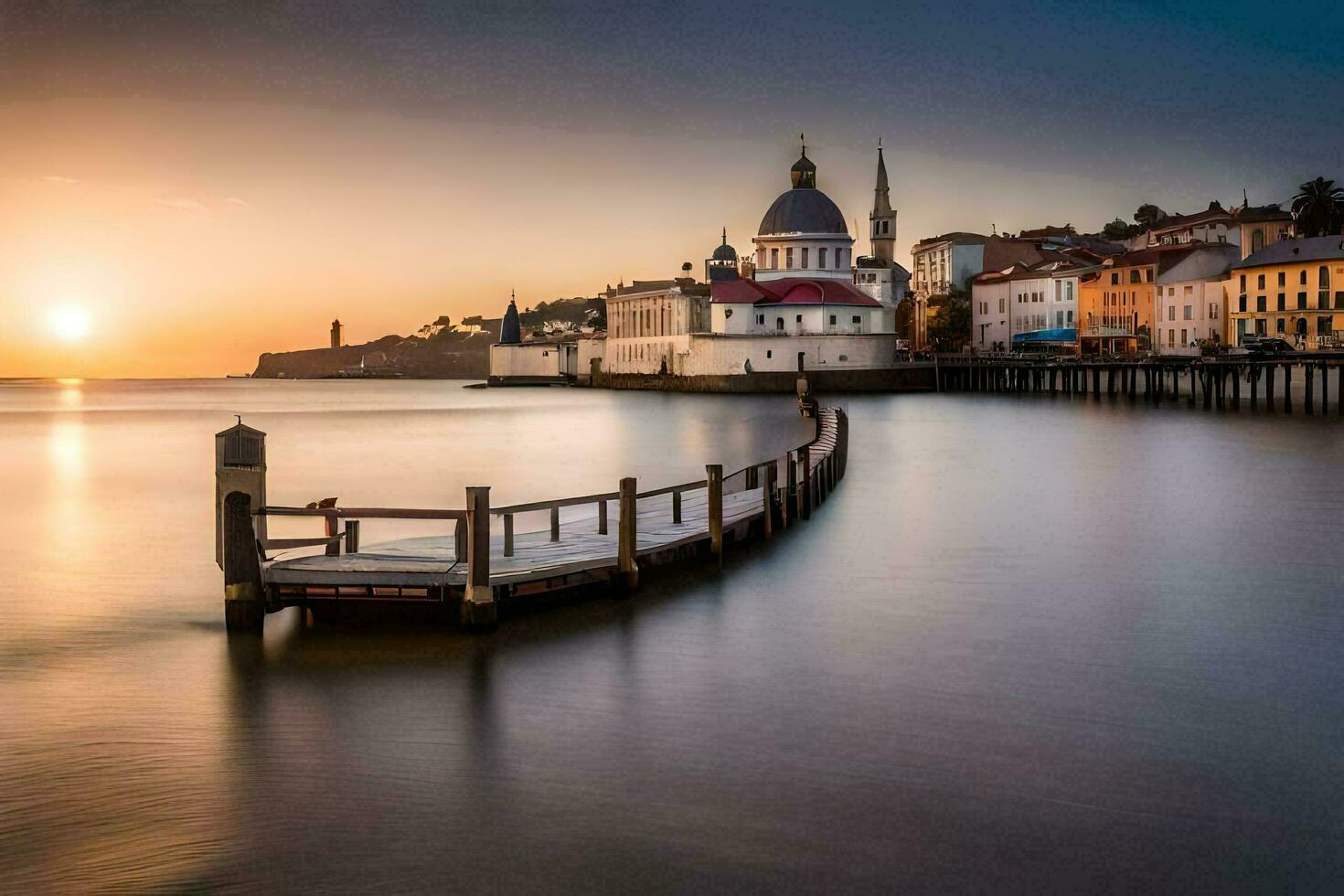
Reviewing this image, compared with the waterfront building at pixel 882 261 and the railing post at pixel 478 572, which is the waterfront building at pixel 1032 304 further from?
the railing post at pixel 478 572

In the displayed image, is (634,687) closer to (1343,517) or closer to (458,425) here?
(1343,517)

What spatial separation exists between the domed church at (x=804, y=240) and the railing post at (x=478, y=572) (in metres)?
120

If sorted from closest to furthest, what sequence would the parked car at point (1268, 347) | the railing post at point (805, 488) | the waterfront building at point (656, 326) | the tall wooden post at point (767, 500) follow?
1. the tall wooden post at point (767, 500)
2. the railing post at point (805, 488)
3. the parked car at point (1268, 347)
4. the waterfront building at point (656, 326)

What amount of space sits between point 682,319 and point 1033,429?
85260 millimetres

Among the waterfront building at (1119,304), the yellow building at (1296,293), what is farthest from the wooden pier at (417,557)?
the waterfront building at (1119,304)

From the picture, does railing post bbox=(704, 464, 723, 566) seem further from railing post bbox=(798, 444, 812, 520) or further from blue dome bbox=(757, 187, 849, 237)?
blue dome bbox=(757, 187, 849, 237)

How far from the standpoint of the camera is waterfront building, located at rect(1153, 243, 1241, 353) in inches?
3994

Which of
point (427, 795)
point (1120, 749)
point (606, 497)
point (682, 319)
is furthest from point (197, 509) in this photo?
point (682, 319)

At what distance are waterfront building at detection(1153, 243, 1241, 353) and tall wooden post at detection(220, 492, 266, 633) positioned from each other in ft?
320

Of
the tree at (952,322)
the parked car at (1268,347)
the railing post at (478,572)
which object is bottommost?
the railing post at (478,572)

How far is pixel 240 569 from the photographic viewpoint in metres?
14.8

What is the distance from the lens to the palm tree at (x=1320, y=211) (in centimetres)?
10906

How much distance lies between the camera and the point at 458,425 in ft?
278

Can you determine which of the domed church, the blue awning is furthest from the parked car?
the domed church
